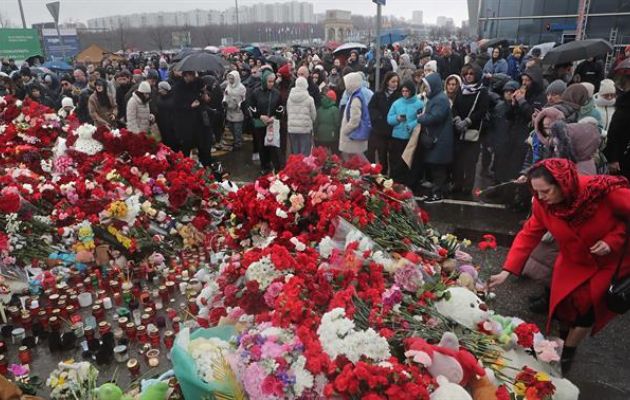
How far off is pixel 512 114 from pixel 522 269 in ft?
11.1

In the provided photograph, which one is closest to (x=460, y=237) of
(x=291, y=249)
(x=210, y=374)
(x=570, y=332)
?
(x=570, y=332)

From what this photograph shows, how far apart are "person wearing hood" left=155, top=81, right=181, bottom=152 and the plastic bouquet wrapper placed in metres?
5.06

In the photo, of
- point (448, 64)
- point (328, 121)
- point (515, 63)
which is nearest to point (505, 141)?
point (328, 121)

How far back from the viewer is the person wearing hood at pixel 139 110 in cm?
738

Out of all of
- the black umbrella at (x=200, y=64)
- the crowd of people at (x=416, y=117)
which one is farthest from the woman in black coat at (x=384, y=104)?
the black umbrella at (x=200, y=64)

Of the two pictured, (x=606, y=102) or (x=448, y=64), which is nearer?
(x=606, y=102)

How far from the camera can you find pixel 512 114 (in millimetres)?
6207

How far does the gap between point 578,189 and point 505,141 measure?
12.2 ft

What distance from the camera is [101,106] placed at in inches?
318

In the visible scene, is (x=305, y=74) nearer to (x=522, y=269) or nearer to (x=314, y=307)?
(x=522, y=269)

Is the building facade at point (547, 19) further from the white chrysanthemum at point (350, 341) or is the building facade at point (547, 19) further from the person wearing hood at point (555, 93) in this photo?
the white chrysanthemum at point (350, 341)

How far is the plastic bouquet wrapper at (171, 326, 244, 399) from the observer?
7.44ft

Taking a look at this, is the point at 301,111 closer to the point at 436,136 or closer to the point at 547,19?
the point at 436,136

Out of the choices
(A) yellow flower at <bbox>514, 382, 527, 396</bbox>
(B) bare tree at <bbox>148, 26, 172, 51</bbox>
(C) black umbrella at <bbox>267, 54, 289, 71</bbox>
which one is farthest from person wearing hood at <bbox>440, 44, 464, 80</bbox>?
(B) bare tree at <bbox>148, 26, 172, 51</bbox>
